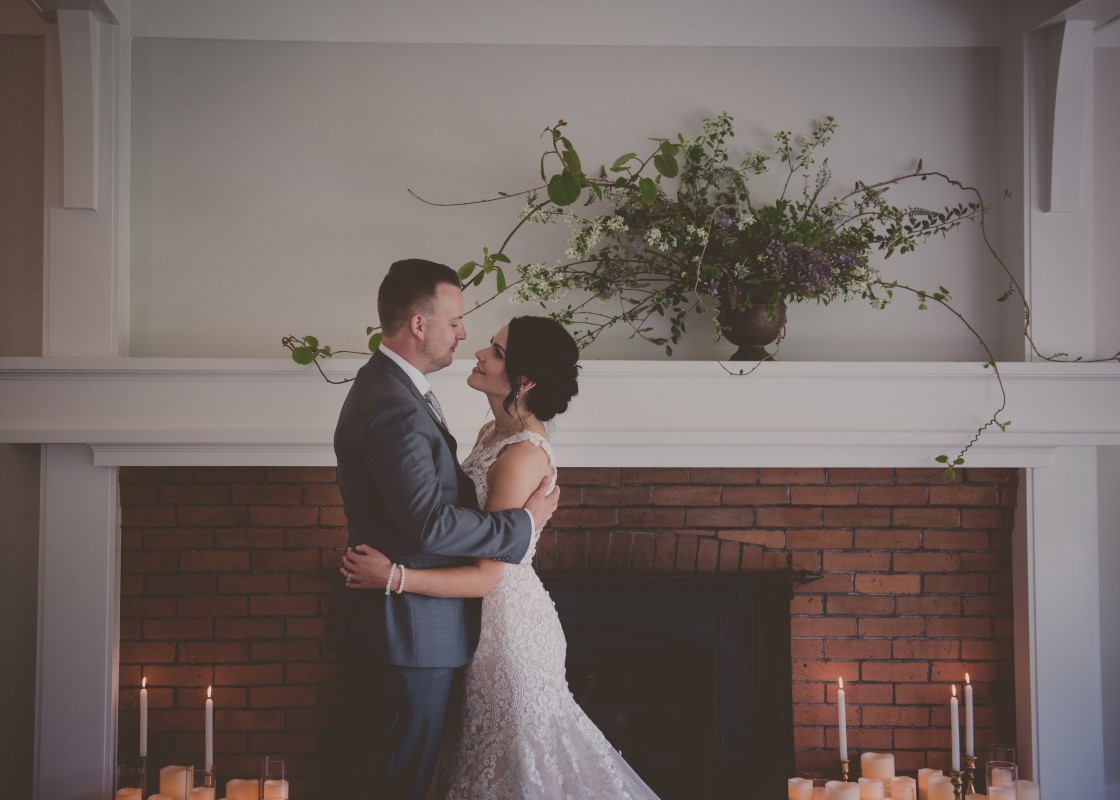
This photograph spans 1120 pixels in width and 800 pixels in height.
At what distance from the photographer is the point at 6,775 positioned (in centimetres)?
259

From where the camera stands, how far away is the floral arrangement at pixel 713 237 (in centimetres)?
242

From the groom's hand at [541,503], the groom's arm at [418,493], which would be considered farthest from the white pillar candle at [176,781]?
the groom's hand at [541,503]

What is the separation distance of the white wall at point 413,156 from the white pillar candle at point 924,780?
1.26 m

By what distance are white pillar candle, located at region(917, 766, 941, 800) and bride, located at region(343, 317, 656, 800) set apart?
125 cm

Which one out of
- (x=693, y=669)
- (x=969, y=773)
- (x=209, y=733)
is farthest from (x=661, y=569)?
(x=209, y=733)

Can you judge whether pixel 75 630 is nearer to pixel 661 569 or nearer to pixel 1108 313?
pixel 661 569

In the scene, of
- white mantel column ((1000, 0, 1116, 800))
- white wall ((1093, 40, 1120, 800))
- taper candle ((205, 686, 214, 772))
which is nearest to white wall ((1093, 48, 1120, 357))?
white wall ((1093, 40, 1120, 800))

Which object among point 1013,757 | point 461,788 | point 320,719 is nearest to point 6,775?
point 320,719

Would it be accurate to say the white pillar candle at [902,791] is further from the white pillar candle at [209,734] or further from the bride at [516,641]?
the white pillar candle at [209,734]

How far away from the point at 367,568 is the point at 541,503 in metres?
0.38

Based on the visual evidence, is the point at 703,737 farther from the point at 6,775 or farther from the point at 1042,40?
the point at 1042,40

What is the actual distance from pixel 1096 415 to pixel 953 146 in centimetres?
94

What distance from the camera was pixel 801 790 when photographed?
2.48 m

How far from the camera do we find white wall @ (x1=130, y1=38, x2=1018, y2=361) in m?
2.64
